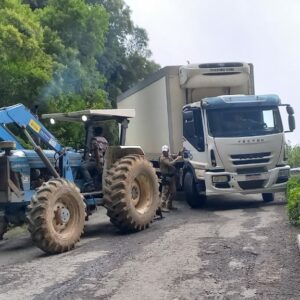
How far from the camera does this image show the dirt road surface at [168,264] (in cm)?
720

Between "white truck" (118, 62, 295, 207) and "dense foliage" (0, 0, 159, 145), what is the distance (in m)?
1.92

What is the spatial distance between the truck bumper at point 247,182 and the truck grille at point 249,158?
0.29m

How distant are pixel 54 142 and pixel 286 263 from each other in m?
5.26

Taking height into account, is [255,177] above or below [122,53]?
below

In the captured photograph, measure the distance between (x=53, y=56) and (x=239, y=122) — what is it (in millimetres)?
7674

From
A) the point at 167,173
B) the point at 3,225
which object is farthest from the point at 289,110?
the point at 3,225

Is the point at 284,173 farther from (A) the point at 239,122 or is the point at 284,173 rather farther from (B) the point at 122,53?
(B) the point at 122,53

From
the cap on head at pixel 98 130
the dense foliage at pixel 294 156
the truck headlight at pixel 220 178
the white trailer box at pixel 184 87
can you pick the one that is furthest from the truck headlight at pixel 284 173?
the dense foliage at pixel 294 156

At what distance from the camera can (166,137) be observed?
16.7 meters

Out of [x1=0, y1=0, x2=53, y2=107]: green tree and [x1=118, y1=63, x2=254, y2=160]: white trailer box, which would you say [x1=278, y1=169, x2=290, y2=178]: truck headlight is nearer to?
[x1=118, y1=63, x2=254, y2=160]: white trailer box

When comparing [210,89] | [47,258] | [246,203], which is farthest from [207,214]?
[47,258]

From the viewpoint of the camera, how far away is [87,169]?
40.9 feet

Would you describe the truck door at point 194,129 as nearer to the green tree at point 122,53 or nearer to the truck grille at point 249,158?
the truck grille at point 249,158

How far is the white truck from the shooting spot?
1514cm
